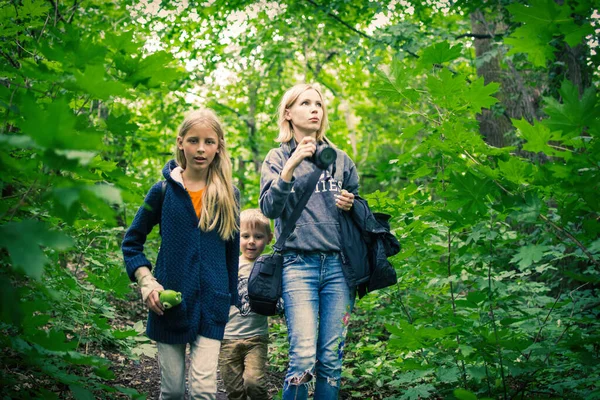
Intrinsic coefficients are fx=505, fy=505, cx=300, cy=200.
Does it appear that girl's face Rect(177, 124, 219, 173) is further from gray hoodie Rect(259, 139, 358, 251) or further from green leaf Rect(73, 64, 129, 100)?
green leaf Rect(73, 64, 129, 100)

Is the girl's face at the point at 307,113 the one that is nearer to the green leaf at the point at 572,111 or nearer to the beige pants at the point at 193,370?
the beige pants at the point at 193,370

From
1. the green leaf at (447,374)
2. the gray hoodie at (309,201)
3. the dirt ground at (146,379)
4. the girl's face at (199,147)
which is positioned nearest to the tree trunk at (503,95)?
the gray hoodie at (309,201)

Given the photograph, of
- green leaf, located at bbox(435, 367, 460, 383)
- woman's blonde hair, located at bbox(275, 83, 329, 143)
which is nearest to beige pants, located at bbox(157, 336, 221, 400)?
green leaf, located at bbox(435, 367, 460, 383)

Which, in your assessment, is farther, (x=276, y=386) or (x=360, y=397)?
(x=276, y=386)

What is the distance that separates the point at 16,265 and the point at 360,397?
11.5 feet

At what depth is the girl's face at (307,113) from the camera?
3.22 meters

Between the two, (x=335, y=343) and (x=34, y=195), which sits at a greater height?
(x=34, y=195)

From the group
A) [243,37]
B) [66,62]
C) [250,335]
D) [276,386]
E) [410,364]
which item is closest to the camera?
[66,62]

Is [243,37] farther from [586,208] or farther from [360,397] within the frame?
[586,208]

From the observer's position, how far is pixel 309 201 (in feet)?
10.1

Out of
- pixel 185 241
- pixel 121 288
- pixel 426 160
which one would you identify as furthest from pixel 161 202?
pixel 426 160

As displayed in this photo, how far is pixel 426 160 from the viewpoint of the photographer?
3.01 m

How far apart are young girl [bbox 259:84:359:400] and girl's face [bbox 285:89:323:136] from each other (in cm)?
24

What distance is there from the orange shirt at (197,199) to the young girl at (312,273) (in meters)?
0.37
